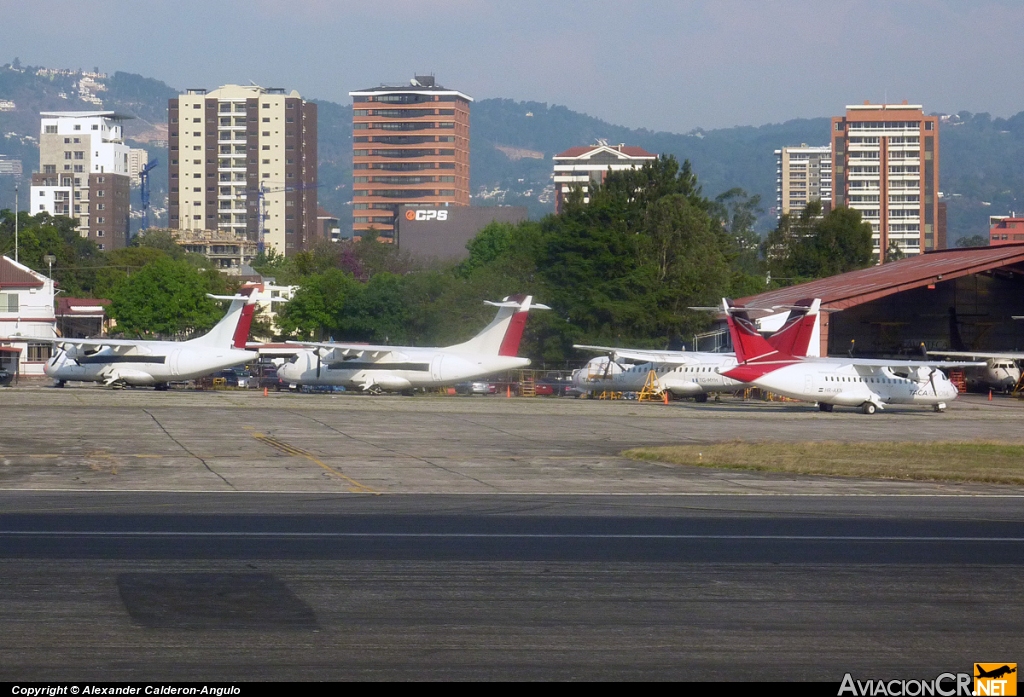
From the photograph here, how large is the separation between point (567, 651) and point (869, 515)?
9658 millimetres

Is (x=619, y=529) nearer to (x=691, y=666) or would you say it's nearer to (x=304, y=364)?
(x=691, y=666)

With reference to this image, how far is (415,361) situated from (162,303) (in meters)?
45.4

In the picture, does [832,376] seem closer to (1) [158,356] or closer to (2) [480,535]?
(1) [158,356]

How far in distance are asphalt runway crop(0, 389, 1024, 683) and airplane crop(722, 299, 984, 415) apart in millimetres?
22148

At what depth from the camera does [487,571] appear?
40.1 feet

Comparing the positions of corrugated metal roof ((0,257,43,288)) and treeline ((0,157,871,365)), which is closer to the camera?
treeline ((0,157,871,365))

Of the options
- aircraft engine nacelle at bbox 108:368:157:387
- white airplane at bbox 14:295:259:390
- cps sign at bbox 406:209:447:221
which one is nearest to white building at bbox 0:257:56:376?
white airplane at bbox 14:295:259:390

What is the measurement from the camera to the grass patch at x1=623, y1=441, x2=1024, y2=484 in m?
24.7

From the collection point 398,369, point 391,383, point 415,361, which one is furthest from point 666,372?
point 391,383

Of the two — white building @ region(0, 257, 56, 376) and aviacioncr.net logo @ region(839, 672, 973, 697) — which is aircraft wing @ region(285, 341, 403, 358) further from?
aviacioncr.net logo @ region(839, 672, 973, 697)

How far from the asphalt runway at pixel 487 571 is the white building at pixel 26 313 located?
60033 mm

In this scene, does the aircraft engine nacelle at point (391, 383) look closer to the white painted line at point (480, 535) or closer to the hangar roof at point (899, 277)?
the hangar roof at point (899, 277)

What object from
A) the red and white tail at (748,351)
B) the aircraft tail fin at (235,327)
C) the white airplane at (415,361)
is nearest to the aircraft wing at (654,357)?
the white airplane at (415,361)

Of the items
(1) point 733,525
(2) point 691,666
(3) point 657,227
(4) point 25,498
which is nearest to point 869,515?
(1) point 733,525
